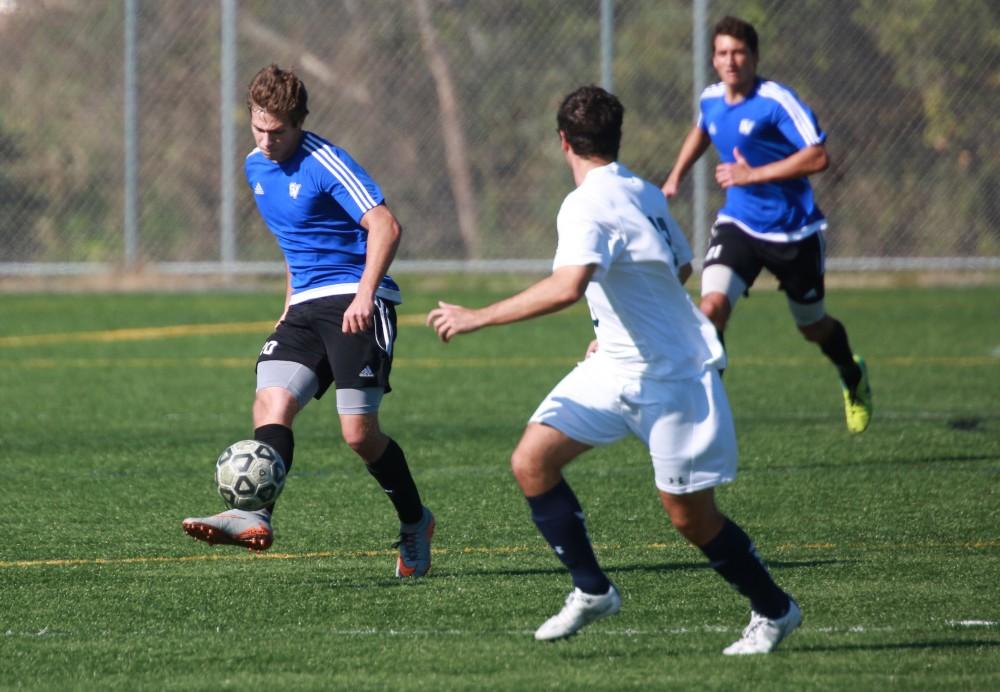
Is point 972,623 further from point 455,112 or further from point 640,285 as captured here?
point 455,112

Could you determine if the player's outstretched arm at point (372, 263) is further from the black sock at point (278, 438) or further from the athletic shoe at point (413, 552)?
the athletic shoe at point (413, 552)

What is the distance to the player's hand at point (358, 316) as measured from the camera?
19.0 feet

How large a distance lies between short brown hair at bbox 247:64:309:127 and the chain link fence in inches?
481

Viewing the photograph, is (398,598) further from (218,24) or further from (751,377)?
(218,24)

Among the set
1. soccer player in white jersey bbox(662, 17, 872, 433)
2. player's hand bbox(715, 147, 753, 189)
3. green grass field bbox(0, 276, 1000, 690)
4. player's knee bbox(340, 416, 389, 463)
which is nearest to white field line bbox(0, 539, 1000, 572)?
green grass field bbox(0, 276, 1000, 690)

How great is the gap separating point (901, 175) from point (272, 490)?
14051 millimetres

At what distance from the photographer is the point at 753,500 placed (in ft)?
24.5

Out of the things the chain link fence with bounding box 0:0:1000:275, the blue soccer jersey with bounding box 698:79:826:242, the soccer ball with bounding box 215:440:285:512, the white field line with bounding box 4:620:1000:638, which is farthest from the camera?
the chain link fence with bounding box 0:0:1000:275

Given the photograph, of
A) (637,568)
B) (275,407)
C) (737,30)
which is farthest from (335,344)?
(737,30)

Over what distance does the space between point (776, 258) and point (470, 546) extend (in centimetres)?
305

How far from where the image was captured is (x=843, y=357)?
9070 mm

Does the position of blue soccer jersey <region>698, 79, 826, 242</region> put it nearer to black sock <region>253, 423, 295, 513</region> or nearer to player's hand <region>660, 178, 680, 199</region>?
player's hand <region>660, 178, 680, 199</region>

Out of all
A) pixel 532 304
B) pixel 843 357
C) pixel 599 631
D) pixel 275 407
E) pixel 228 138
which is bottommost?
pixel 228 138

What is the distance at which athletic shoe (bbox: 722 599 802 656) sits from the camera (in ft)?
15.6
